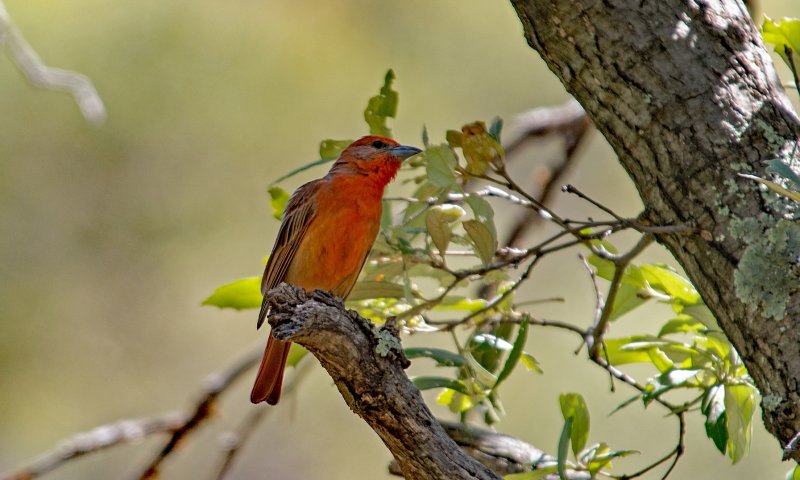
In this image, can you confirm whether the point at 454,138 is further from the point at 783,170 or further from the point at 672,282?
the point at 783,170

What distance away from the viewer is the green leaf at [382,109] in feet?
10.8

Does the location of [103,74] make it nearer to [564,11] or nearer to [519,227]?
[519,227]

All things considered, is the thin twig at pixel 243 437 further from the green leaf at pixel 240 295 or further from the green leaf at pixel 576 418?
the green leaf at pixel 576 418

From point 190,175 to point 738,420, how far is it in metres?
5.22

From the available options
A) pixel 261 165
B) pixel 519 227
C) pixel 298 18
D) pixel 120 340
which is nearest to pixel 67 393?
pixel 120 340

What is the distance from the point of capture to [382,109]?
333 cm

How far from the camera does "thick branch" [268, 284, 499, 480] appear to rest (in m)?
2.41

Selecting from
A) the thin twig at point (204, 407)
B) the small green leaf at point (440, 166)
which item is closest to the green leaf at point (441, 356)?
the small green leaf at point (440, 166)

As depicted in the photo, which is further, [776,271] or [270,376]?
[270,376]

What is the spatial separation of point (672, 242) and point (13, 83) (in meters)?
5.73

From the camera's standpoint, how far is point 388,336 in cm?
246

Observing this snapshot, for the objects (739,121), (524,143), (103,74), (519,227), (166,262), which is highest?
(103,74)

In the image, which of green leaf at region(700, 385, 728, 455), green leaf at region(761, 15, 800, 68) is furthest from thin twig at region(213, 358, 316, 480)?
green leaf at region(761, 15, 800, 68)

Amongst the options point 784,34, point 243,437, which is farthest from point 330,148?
point 243,437
